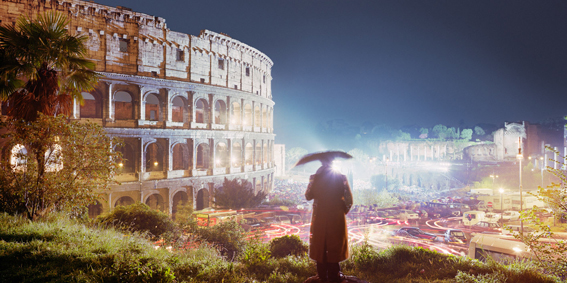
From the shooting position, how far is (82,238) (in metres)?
6.59

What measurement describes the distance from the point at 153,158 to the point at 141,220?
584 inches

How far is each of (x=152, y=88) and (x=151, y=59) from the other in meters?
2.24

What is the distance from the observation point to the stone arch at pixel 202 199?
82.1 ft

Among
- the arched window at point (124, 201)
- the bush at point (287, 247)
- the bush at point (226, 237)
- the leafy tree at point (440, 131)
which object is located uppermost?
the leafy tree at point (440, 131)

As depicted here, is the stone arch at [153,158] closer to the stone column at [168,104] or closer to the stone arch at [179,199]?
the stone arch at [179,199]

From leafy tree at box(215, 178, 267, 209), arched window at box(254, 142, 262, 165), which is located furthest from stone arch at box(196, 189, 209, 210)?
arched window at box(254, 142, 262, 165)

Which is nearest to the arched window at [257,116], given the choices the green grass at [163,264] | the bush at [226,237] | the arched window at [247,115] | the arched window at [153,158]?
the arched window at [247,115]

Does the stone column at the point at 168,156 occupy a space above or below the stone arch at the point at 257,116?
below

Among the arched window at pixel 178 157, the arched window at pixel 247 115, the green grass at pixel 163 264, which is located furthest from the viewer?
the arched window at pixel 247 115

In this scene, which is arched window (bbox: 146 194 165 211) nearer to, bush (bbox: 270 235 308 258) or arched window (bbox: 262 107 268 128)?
arched window (bbox: 262 107 268 128)

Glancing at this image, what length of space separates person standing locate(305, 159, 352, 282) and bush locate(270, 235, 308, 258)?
10.7ft

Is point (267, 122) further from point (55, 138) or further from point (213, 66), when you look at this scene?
point (55, 138)

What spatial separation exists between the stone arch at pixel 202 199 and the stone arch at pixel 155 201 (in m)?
3.34

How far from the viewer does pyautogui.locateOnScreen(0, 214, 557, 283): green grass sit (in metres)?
4.88
